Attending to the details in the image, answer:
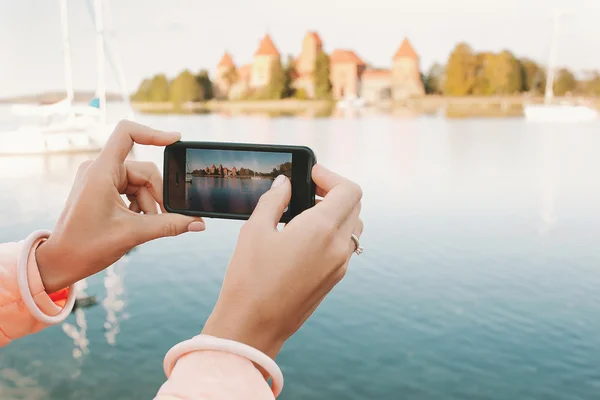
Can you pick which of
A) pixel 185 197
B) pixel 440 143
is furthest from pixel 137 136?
pixel 440 143

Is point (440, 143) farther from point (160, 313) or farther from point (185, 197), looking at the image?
point (185, 197)

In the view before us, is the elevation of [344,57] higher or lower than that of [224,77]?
higher

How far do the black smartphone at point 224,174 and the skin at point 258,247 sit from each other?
0.36 ft

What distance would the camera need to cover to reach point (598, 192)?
835 inches

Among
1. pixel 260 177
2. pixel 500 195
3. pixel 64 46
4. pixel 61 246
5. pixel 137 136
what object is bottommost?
pixel 500 195

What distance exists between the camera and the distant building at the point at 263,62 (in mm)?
66387

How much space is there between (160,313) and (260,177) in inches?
333

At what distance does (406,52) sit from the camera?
67.3m

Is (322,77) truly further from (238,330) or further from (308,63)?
(238,330)

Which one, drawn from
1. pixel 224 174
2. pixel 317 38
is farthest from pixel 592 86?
pixel 224 174

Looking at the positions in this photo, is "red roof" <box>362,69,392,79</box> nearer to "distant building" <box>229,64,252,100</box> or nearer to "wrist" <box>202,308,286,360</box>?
"distant building" <box>229,64,252,100</box>

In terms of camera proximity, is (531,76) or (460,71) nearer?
(460,71)

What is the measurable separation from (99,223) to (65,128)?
28.0 meters

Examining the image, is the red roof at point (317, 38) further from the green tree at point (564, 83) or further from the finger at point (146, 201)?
the finger at point (146, 201)
